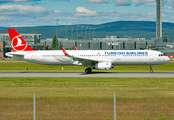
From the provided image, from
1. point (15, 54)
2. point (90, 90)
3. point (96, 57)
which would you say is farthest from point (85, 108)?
point (15, 54)

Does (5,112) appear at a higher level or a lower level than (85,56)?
lower

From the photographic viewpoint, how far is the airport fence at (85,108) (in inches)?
511

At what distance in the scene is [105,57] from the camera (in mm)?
41375

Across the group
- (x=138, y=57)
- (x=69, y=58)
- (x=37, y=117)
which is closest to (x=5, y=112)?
(x=37, y=117)

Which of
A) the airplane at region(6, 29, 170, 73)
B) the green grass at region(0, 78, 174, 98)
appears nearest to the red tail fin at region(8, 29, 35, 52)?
the airplane at region(6, 29, 170, 73)

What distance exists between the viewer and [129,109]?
14344 mm

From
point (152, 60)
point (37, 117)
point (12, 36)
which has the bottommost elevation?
point (37, 117)

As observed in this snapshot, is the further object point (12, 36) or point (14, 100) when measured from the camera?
point (12, 36)

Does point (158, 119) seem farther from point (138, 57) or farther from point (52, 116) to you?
point (138, 57)

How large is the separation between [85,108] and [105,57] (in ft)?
89.2

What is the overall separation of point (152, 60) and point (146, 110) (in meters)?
27.9

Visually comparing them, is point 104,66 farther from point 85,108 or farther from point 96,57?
point 85,108

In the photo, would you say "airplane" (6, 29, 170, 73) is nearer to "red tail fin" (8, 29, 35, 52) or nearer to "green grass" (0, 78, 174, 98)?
"red tail fin" (8, 29, 35, 52)

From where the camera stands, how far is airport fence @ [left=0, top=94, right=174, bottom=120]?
13.0 meters
